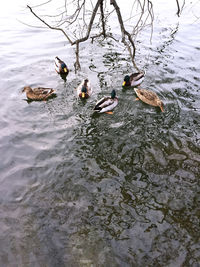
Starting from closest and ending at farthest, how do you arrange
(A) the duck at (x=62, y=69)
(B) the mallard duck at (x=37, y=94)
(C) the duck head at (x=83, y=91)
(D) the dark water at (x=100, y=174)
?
1. (D) the dark water at (x=100, y=174)
2. (C) the duck head at (x=83, y=91)
3. (B) the mallard duck at (x=37, y=94)
4. (A) the duck at (x=62, y=69)

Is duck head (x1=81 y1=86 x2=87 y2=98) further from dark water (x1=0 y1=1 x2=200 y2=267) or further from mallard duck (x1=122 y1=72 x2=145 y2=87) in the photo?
mallard duck (x1=122 y1=72 x2=145 y2=87)

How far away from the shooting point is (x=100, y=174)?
17.8 feet

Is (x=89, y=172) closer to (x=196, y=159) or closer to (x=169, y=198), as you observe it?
(x=169, y=198)

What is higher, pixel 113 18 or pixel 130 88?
pixel 113 18

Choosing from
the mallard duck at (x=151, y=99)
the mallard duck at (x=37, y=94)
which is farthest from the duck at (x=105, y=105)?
the mallard duck at (x=37, y=94)

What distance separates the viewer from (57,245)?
4.22 metres

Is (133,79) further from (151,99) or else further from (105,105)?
(105,105)

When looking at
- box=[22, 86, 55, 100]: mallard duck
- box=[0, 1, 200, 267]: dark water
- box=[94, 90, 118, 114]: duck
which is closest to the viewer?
box=[0, 1, 200, 267]: dark water

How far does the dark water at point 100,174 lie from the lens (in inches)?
164

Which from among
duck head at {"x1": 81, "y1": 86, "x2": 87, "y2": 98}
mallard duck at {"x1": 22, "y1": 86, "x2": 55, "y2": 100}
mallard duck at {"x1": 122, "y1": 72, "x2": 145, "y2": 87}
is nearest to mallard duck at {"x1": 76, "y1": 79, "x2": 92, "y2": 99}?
duck head at {"x1": 81, "y1": 86, "x2": 87, "y2": 98}

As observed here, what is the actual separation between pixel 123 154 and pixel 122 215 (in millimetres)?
1753

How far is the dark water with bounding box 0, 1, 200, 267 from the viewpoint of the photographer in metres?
4.16

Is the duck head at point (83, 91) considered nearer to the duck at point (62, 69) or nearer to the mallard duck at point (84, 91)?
the mallard duck at point (84, 91)

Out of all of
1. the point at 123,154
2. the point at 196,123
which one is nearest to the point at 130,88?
the point at 196,123
